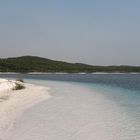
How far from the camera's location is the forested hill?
151 metres

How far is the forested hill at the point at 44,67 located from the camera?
151 metres

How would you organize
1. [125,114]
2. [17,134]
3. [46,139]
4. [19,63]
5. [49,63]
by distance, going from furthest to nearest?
1. [49,63]
2. [19,63]
3. [125,114]
4. [17,134]
5. [46,139]

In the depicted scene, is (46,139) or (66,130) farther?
(66,130)

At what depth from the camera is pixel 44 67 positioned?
163625mm

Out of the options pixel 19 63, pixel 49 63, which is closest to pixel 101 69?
pixel 49 63

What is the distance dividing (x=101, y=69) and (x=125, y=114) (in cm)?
16698

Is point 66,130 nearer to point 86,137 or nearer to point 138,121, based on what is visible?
point 86,137

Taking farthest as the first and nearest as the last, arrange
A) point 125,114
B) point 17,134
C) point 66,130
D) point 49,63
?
point 49,63 → point 125,114 → point 66,130 → point 17,134

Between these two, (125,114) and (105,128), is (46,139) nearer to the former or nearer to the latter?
(105,128)

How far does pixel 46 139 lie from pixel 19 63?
5997 inches

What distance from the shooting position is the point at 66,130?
11.0 metres

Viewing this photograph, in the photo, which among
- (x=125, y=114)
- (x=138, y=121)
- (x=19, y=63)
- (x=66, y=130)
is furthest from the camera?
(x=19, y=63)

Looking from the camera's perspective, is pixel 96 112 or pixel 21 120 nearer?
pixel 21 120

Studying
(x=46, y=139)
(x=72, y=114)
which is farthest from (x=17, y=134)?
(x=72, y=114)
